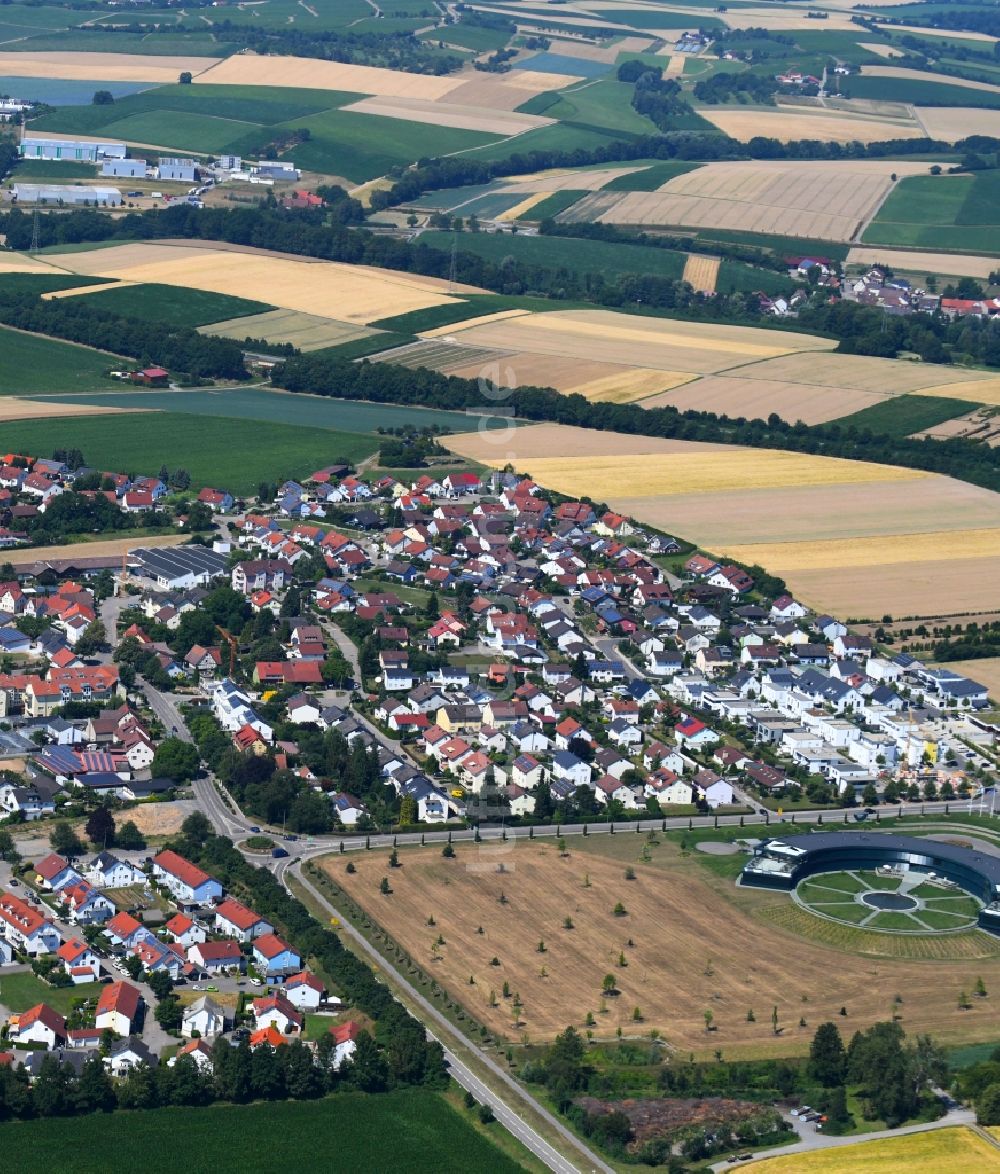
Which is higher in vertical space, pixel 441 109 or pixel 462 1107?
pixel 441 109

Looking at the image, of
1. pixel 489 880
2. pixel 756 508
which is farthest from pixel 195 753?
pixel 756 508

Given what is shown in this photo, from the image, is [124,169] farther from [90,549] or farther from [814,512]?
[814,512]

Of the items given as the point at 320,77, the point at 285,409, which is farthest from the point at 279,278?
the point at 320,77

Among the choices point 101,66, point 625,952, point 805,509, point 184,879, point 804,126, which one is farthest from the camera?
point 101,66

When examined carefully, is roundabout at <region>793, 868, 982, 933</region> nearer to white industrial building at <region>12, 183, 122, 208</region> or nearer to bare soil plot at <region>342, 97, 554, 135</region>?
white industrial building at <region>12, 183, 122, 208</region>

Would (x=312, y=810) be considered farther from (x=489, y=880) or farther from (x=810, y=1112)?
(x=810, y=1112)

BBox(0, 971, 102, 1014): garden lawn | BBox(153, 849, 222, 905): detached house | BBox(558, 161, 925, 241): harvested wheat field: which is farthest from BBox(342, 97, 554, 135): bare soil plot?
BBox(0, 971, 102, 1014): garden lawn
